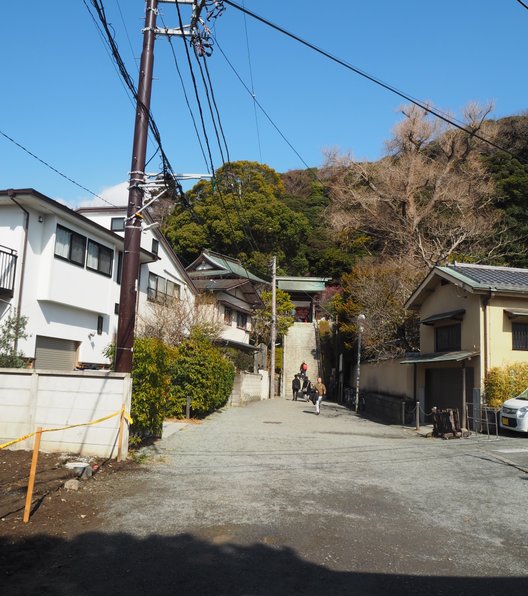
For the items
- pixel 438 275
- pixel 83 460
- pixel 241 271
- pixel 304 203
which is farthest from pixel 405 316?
pixel 304 203

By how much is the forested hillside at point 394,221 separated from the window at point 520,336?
9.22m

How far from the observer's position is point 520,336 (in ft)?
57.7

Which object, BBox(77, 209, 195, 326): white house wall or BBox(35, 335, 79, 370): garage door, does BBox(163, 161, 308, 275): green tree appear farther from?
BBox(35, 335, 79, 370): garage door

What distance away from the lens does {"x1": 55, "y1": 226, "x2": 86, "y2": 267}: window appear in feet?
61.3

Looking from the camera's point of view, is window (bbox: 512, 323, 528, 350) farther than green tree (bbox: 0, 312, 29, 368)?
Yes

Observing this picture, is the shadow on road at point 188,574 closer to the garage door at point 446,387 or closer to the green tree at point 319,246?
the garage door at point 446,387

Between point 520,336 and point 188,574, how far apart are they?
15891mm

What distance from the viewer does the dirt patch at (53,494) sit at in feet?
18.8

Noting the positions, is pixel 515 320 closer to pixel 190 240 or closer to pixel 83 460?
pixel 83 460

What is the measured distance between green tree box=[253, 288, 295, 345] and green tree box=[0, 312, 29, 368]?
26.1 m

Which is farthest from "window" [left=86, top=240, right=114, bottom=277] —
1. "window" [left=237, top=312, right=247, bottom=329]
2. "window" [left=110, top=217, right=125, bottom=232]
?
"window" [left=237, top=312, right=247, bottom=329]

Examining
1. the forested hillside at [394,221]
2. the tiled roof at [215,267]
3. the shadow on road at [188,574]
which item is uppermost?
the forested hillside at [394,221]

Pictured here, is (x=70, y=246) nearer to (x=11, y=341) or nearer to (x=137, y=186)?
(x=11, y=341)

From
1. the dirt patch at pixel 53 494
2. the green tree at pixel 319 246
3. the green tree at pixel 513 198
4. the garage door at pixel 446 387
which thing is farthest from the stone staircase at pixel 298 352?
the dirt patch at pixel 53 494
